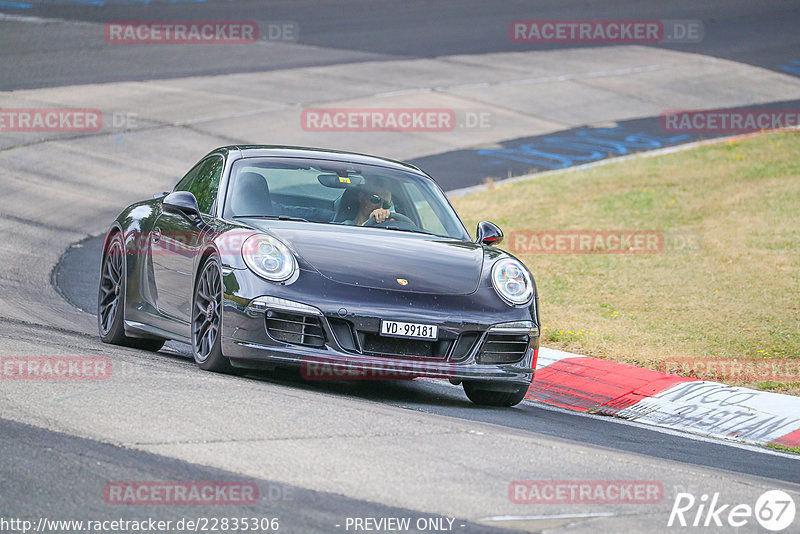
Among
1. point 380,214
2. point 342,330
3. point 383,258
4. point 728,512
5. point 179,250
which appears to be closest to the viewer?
point 728,512

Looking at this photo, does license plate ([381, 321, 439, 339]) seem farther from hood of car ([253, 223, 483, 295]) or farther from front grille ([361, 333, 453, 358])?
hood of car ([253, 223, 483, 295])

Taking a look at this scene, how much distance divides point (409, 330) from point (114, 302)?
10.1ft

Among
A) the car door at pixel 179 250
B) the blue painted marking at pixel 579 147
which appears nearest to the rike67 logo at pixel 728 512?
the car door at pixel 179 250

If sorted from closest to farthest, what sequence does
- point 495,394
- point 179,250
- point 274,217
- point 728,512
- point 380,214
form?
point 728,512
point 495,394
point 274,217
point 179,250
point 380,214

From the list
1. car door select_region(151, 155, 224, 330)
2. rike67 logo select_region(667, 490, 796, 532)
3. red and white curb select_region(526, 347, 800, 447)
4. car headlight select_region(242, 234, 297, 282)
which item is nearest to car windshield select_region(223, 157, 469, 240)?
car door select_region(151, 155, 224, 330)

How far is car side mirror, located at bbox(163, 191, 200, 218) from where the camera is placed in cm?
804

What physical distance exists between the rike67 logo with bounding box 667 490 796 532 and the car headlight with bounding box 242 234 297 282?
9.16 feet

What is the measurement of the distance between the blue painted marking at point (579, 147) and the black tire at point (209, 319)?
→ 14482 millimetres

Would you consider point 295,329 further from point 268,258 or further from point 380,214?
point 380,214

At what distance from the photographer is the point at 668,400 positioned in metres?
8.64

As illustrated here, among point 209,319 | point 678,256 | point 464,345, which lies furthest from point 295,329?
point 678,256

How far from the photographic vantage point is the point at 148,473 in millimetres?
4914

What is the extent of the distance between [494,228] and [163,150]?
40.6 ft

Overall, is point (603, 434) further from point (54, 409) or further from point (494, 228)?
point (54, 409)
